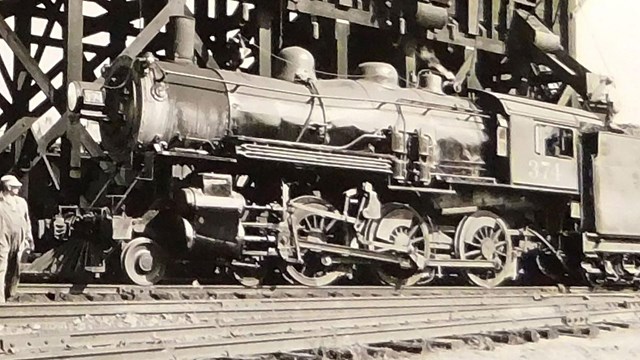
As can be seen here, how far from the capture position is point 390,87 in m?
12.4

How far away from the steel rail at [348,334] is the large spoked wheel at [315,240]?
5.09ft

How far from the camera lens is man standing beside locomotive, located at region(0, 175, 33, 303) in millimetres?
8867

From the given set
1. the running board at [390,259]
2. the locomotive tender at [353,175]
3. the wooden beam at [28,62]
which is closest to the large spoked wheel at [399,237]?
the locomotive tender at [353,175]

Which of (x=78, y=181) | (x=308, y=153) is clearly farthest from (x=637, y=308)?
(x=78, y=181)

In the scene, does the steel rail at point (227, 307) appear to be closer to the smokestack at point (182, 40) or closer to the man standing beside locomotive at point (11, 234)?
the man standing beside locomotive at point (11, 234)

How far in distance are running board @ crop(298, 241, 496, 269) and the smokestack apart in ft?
8.52

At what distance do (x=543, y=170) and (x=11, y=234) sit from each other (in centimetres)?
751

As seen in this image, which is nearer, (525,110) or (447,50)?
(525,110)

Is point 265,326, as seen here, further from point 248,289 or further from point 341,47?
point 341,47

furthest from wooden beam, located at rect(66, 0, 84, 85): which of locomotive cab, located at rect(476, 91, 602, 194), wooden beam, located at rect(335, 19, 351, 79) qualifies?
locomotive cab, located at rect(476, 91, 602, 194)

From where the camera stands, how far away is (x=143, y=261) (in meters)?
9.96

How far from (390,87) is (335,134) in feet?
5.06

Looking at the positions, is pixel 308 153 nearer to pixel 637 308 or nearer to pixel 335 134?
pixel 335 134

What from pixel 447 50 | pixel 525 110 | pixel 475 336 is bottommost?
pixel 475 336
